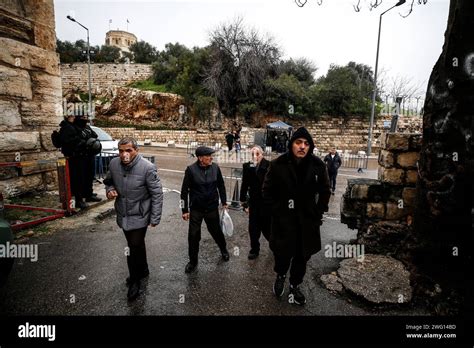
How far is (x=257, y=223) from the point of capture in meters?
3.92

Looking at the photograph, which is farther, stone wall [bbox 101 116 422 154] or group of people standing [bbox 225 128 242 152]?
stone wall [bbox 101 116 422 154]

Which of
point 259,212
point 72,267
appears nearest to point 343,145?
point 259,212

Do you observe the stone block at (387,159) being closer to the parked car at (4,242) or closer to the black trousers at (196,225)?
the black trousers at (196,225)

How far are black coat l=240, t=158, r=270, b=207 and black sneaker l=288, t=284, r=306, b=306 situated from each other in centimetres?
126

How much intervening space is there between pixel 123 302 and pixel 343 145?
946 inches

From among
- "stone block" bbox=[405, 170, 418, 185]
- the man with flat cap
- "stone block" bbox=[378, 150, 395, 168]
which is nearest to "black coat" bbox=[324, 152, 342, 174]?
"stone block" bbox=[378, 150, 395, 168]

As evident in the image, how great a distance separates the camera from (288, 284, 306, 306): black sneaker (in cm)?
292

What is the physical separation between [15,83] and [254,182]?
19.1 ft

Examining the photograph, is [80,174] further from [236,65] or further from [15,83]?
[236,65]

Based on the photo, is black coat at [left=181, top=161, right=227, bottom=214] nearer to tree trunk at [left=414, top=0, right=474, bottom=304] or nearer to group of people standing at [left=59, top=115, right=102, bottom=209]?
tree trunk at [left=414, top=0, right=474, bottom=304]

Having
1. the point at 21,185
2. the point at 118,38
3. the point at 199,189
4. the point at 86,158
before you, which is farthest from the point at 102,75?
the point at 118,38

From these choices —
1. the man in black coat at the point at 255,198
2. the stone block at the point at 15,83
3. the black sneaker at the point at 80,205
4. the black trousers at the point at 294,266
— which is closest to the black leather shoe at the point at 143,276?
the man in black coat at the point at 255,198

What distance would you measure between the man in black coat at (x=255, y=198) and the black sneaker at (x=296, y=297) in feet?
3.05

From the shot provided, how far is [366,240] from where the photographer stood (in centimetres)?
416
